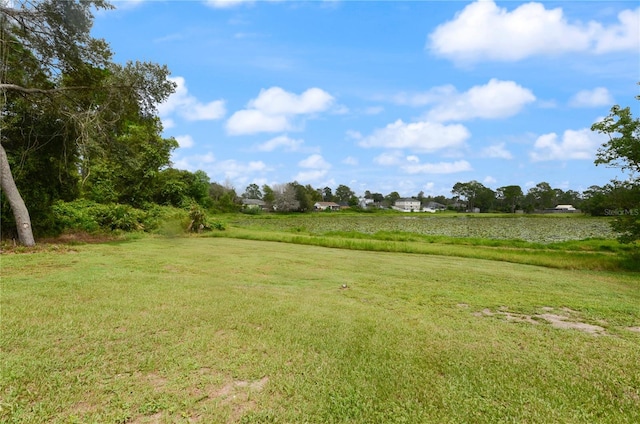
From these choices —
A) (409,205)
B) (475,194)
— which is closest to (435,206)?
(409,205)

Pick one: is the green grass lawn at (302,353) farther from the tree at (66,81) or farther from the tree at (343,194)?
the tree at (343,194)

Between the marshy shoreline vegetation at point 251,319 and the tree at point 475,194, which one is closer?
the marshy shoreline vegetation at point 251,319

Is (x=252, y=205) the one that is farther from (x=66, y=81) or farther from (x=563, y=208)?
(x=563, y=208)

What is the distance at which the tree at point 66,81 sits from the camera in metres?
10.2

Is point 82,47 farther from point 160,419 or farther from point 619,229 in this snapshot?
point 619,229

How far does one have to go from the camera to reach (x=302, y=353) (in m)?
3.61

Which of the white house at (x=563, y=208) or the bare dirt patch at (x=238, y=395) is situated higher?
the white house at (x=563, y=208)

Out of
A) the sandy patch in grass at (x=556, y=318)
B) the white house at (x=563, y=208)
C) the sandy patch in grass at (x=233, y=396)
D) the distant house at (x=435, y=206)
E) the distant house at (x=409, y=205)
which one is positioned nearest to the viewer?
the sandy patch in grass at (x=233, y=396)

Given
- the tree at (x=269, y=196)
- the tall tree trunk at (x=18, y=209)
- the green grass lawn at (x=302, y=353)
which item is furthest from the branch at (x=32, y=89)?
the tree at (x=269, y=196)

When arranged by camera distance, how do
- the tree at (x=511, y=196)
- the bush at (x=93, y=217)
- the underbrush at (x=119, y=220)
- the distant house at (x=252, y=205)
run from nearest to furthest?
1. the bush at (x=93, y=217)
2. the underbrush at (x=119, y=220)
3. the distant house at (x=252, y=205)
4. the tree at (x=511, y=196)

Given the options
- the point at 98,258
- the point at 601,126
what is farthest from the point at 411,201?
the point at 98,258

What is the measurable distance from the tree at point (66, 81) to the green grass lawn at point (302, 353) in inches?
239

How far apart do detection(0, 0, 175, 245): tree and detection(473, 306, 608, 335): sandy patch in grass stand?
12619mm

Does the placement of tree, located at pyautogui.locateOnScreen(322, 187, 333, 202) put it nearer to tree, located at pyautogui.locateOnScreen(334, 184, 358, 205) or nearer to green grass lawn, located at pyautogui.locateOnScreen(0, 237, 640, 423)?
tree, located at pyautogui.locateOnScreen(334, 184, 358, 205)
